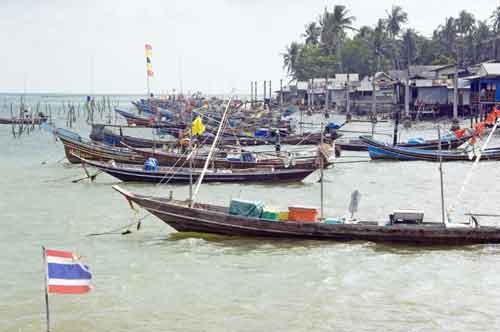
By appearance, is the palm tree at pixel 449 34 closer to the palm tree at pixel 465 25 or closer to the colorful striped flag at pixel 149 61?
the palm tree at pixel 465 25

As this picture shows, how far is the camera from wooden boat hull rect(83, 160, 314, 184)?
37.4m

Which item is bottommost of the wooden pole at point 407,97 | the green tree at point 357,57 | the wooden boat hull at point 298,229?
the wooden boat hull at point 298,229

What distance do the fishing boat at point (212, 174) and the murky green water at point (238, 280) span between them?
18.4ft

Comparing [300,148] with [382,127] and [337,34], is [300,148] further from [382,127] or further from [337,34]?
[337,34]

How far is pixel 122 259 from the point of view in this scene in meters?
22.6

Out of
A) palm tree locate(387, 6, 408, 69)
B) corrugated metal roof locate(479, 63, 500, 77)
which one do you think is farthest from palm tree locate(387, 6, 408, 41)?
corrugated metal roof locate(479, 63, 500, 77)

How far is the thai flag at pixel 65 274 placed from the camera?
43.8 ft

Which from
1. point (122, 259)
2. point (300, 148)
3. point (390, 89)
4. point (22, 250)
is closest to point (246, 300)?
point (122, 259)

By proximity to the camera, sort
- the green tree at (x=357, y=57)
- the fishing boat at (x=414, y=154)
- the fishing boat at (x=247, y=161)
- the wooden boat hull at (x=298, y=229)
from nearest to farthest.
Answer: the wooden boat hull at (x=298, y=229)
the fishing boat at (x=247, y=161)
the fishing boat at (x=414, y=154)
the green tree at (x=357, y=57)

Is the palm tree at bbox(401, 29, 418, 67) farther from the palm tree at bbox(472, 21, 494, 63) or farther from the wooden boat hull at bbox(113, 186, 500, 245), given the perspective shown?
the wooden boat hull at bbox(113, 186, 500, 245)

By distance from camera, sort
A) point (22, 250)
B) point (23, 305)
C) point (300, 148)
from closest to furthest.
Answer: point (23, 305)
point (22, 250)
point (300, 148)

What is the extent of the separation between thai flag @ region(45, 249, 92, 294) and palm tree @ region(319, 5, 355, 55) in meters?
108

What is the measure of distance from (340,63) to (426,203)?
8881cm

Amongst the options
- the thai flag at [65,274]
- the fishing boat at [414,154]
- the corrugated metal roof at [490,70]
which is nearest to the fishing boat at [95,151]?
the fishing boat at [414,154]
